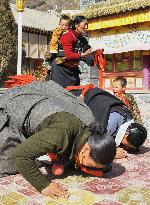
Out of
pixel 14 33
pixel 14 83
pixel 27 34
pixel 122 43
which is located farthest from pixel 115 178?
pixel 27 34

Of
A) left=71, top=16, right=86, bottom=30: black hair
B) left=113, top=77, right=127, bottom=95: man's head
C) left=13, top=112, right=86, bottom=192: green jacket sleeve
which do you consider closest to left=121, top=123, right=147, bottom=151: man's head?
left=13, top=112, right=86, bottom=192: green jacket sleeve

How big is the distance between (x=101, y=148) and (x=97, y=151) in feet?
0.13

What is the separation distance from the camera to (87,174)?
3.26 metres

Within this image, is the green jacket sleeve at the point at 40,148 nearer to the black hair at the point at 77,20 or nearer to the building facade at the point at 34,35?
the black hair at the point at 77,20

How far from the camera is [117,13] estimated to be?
1365cm

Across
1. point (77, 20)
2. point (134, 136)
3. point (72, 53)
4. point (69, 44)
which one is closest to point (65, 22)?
point (77, 20)

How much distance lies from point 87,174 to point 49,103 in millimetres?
666

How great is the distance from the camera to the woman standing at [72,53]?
5258 mm

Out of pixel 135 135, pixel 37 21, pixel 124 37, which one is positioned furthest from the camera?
pixel 37 21

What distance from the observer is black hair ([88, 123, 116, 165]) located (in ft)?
9.01

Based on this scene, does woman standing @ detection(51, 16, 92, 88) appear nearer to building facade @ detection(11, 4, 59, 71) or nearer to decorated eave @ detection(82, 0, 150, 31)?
decorated eave @ detection(82, 0, 150, 31)

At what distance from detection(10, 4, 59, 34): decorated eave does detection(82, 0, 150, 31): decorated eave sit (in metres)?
12.1

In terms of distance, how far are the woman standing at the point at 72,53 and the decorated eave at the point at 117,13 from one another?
24.5 ft

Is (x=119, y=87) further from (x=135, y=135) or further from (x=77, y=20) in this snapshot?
(x=135, y=135)
